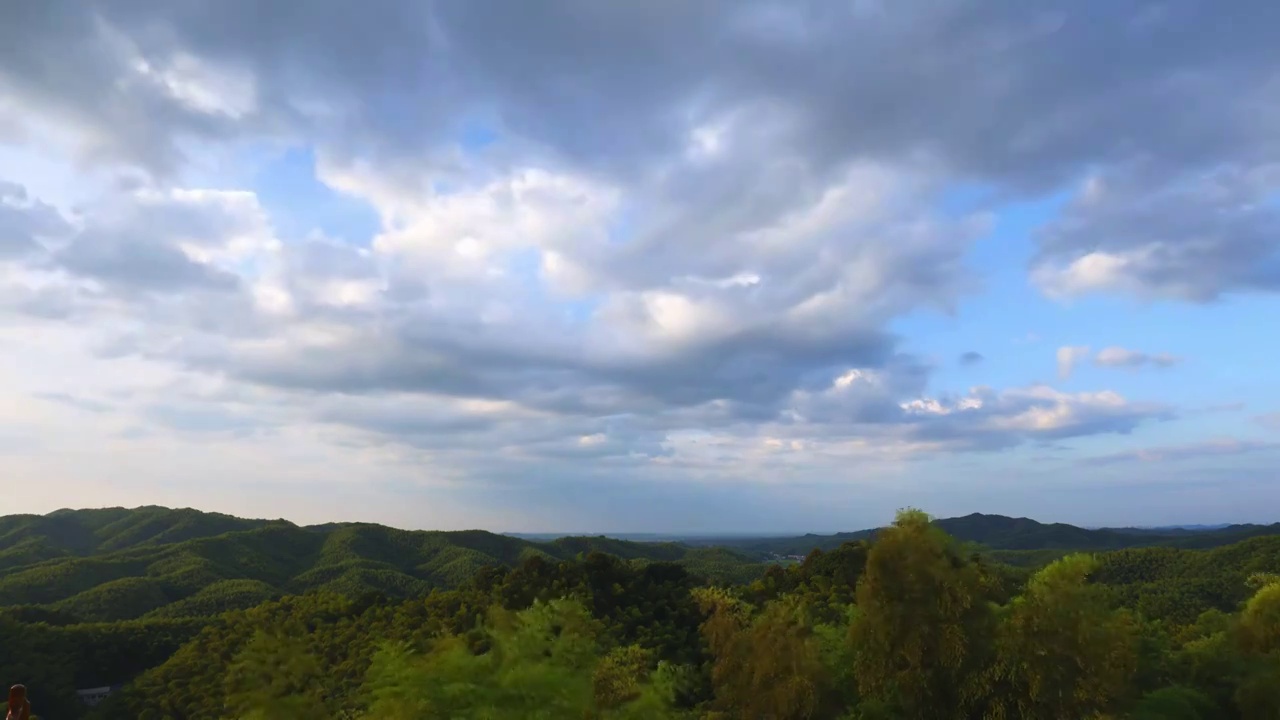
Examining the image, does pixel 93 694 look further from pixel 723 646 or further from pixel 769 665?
pixel 769 665

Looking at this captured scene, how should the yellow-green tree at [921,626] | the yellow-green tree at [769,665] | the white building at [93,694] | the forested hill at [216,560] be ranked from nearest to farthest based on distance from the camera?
the yellow-green tree at [921,626] → the yellow-green tree at [769,665] → the white building at [93,694] → the forested hill at [216,560]

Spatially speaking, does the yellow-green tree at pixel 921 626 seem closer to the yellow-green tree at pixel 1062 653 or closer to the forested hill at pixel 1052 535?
the yellow-green tree at pixel 1062 653

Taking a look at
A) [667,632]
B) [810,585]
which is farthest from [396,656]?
[810,585]

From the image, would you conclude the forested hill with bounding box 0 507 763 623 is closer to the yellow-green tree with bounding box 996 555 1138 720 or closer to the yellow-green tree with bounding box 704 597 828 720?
the yellow-green tree with bounding box 704 597 828 720

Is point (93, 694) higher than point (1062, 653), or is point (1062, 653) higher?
point (1062, 653)

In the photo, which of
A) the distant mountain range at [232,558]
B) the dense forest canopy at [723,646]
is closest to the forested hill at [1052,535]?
the distant mountain range at [232,558]

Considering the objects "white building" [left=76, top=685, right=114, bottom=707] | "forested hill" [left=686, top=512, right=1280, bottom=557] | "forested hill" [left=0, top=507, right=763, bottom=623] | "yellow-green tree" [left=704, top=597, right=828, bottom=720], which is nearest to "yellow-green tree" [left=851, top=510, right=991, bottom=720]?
"yellow-green tree" [left=704, top=597, right=828, bottom=720]

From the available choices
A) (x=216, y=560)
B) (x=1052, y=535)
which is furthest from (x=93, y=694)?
(x=1052, y=535)
